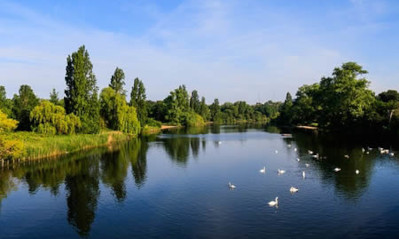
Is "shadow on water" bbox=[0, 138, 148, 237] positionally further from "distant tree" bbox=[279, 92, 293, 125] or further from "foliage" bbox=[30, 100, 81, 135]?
"distant tree" bbox=[279, 92, 293, 125]

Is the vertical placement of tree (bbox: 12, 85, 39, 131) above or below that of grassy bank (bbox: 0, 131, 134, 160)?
above

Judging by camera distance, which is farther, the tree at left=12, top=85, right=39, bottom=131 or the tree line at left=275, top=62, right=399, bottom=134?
the tree line at left=275, top=62, right=399, bottom=134

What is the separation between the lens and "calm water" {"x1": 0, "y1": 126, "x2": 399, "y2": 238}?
2039 centimetres

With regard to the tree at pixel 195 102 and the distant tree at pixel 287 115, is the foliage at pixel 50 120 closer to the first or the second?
the distant tree at pixel 287 115

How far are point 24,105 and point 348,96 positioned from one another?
257 feet

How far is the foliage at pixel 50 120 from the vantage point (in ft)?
173

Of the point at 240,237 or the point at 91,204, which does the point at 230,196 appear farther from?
the point at 91,204

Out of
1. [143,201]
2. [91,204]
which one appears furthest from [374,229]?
[91,204]

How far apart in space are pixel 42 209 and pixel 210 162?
2364cm

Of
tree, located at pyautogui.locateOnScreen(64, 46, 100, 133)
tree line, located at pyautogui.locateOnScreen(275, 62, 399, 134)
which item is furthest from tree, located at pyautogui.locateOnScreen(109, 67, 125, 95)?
tree line, located at pyautogui.locateOnScreen(275, 62, 399, 134)

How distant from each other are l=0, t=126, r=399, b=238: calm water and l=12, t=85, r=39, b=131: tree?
16489 mm

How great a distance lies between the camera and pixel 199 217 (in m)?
22.4

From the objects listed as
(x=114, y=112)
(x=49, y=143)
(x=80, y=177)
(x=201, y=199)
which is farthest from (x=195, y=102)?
(x=201, y=199)

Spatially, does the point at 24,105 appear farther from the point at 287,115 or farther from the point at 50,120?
the point at 287,115
